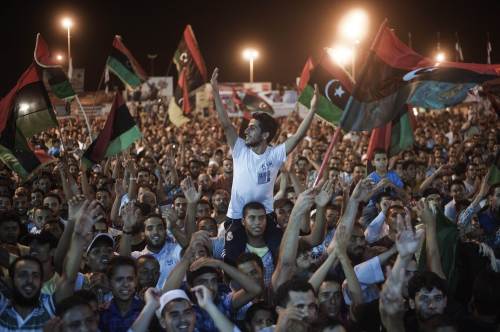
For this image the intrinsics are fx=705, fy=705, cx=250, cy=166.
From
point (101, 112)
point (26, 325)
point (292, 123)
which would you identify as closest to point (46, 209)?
point (26, 325)

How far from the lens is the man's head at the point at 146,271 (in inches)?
233

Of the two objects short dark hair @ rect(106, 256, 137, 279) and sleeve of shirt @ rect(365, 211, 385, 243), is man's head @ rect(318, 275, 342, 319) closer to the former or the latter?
short dark hair @ rect(106, 256, 137, 279)

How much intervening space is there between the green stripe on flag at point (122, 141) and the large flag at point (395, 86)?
12.6 ft

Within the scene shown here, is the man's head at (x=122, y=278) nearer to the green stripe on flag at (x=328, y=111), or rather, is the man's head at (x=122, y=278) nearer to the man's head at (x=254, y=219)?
the man's head at (x=254, y=219)

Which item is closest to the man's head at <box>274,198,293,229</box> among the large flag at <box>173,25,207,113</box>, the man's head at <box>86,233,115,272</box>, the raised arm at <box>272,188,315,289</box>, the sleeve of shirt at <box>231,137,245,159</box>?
the sleeve of shirt at <box>231,137,245,159</box>

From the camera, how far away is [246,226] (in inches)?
249

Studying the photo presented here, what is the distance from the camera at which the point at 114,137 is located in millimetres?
10633

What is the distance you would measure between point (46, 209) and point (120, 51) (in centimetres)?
862

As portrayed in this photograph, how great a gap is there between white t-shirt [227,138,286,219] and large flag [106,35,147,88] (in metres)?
9.79

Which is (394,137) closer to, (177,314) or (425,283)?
(425,283)

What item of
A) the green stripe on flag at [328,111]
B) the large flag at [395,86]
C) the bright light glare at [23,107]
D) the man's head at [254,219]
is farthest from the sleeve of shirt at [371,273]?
the bright light glare at [23,107]

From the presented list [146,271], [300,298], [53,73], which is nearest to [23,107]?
[53,73]

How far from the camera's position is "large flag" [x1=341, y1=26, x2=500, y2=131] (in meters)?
7.96

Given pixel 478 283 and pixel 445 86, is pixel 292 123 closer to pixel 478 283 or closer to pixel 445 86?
pixel 445 86
